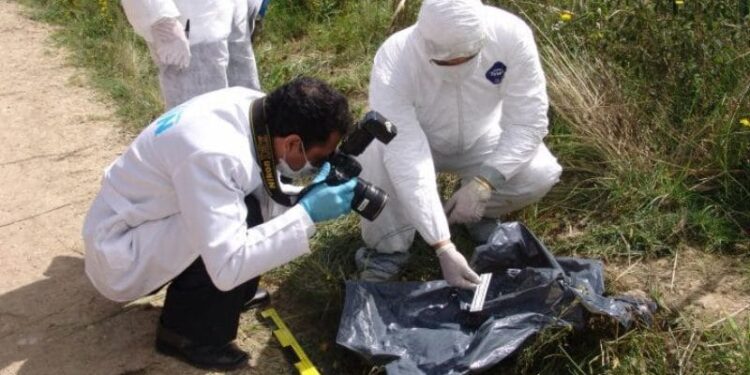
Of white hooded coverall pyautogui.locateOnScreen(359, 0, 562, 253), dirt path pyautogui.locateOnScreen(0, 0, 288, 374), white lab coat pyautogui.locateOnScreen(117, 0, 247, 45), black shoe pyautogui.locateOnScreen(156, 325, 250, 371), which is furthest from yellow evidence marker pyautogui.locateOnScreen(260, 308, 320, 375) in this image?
white lab coat pyautogui.locateOnScreen(117, 0, 247, 45)

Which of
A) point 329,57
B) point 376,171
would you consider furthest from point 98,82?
point 376,171

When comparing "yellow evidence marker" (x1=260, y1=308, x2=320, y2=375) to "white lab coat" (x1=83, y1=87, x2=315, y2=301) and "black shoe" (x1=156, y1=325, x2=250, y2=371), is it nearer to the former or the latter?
"black shoe" (x1=156, y1=325, x2=250, y2=371)

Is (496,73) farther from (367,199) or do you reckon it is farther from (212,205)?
(212,205)

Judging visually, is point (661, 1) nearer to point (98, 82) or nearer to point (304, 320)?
point (304, 320)

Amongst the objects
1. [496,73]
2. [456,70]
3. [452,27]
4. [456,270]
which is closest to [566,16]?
[496,73]

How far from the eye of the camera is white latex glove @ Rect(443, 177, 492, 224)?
308cm

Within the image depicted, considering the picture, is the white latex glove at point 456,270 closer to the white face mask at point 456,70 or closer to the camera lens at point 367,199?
the camera lens at point 367,199

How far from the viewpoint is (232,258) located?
249 centimetres

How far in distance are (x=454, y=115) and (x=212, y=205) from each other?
115cm

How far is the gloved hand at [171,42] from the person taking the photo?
339 cm

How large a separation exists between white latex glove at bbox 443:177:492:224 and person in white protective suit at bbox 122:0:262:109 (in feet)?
4.14

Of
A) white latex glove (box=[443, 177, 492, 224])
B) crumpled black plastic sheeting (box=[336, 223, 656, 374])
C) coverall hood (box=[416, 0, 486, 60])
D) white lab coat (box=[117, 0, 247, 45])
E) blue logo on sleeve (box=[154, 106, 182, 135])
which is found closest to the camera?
blue logo on sleeve (box=[154, 106, 182, 135])

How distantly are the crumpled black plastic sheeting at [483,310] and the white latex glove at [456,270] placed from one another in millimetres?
94

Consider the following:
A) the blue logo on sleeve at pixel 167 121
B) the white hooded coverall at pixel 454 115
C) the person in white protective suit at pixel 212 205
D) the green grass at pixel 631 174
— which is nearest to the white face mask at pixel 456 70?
the white hooded coverall at pixel 454 115
